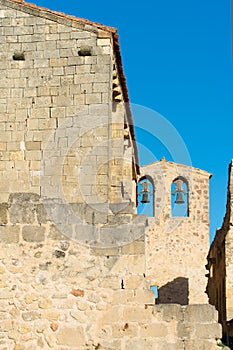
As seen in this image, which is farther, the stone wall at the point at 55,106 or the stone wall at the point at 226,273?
the stone wall at the point at 226,273

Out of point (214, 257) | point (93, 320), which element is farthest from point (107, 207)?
point (214, 257)

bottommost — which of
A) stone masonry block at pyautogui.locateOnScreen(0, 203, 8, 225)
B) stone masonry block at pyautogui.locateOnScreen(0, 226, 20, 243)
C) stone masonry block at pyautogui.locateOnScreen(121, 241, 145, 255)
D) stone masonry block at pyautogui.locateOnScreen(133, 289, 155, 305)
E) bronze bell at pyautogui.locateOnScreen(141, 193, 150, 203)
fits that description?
stone masonry block at pyautogui.locateOnScreen(133, 289, 155, 305)

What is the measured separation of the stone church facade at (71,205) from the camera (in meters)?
7.04

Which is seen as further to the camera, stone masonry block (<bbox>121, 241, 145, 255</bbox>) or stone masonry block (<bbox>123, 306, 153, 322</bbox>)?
stone masonry block (<bbox>121, 241, 145, 255</bbox>)

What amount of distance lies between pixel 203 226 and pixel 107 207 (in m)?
17.1

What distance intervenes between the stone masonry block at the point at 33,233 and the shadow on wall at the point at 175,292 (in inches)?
626

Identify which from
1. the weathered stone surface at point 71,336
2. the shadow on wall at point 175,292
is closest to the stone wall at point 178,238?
the shadow on wall at point 175,292

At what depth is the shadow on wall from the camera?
2256cm

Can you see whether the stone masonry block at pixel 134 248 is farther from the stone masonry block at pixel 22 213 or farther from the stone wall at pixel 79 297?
the stone masonry block at pixel 22 213

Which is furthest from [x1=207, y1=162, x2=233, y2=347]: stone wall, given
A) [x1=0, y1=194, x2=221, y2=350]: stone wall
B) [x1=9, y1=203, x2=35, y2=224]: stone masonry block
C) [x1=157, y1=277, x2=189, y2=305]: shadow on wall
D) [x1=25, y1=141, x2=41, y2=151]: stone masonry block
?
[x1=9, y1=203, x2=35, y2=224]: stone masonry block

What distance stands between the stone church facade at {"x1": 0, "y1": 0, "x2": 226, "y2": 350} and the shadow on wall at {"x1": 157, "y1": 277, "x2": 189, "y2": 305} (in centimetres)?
764

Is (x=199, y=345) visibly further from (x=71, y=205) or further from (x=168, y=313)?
(x=71, y=205)

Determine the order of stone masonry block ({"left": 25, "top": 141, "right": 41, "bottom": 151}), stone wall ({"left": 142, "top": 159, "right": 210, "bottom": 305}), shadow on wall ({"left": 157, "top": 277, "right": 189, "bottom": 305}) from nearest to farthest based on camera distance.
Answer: stone masonry block ({"left": 25, "top": 141, "right": 41, "bottom": 151}) < shadow on wall ({"left": 157, "top": 277, "right": 189, "bottom": 305}) < stone wall ({"left": 142, "top": 159, "right": 210, "bottom": 305})

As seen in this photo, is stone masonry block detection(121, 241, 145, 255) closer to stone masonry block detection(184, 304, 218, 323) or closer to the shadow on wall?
stone masonry block detection(184, 304, 218, 323)
